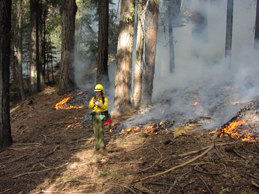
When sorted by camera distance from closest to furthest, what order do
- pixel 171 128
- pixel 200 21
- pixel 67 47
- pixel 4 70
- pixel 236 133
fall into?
1. pixel 236 133
2. pixel 171 128
3. pixel 4 70
4. pixel 67 47
5. pixel 200 21

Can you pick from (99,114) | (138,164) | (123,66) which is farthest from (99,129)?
(123,66)

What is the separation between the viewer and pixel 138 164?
16.2ft

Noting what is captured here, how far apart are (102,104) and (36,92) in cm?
1387

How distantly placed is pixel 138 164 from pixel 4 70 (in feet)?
20.8

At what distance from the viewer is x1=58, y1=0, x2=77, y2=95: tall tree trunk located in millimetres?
14688

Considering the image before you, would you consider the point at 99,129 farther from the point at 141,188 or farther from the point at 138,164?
the point at 141,188

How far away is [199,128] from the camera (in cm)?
638

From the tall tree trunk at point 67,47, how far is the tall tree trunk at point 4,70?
709cm

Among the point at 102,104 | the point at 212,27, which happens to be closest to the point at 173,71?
the point at 212,27

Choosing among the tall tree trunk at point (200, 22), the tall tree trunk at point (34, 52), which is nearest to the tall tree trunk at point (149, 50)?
the tall tree trunk at point (200, 22)

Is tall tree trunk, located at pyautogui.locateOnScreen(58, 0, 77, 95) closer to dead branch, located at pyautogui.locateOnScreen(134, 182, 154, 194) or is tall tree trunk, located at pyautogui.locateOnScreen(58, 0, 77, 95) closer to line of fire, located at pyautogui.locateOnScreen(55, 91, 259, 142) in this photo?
line of fire, located at pyautogui.locateOnScreen(55, 91, 259, 142)

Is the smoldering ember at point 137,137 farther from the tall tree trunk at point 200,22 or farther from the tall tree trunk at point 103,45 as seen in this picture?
the tall tree trunk at point 200,22

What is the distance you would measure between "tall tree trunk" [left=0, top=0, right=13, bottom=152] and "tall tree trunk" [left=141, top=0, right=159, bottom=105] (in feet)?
19.7

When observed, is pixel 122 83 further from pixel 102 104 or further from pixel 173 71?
pixel 173 71
